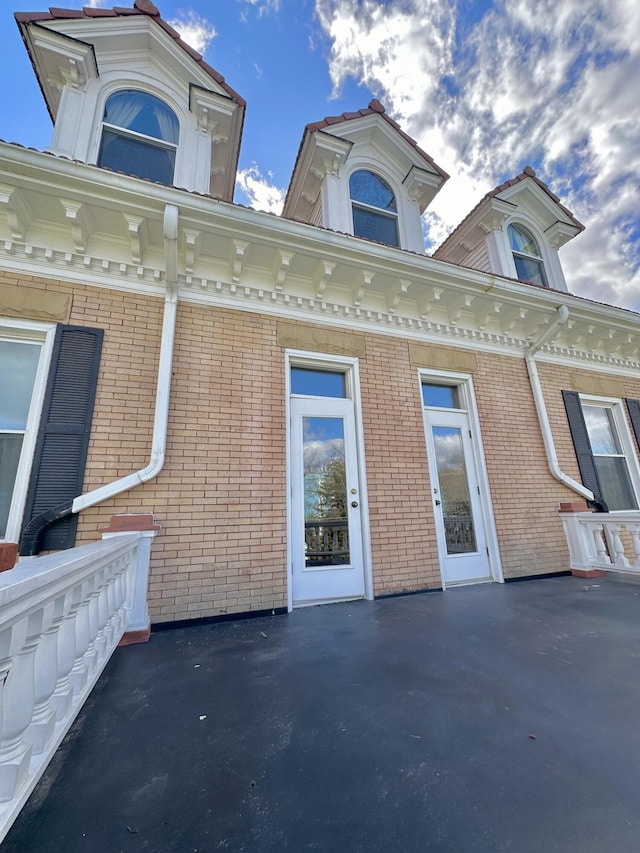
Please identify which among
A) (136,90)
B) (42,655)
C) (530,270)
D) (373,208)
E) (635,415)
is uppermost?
(136,90)

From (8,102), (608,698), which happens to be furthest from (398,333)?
(8,102)

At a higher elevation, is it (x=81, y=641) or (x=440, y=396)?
(x=440, y=396)

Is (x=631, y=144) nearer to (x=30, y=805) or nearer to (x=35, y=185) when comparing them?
(x=35, y=185)

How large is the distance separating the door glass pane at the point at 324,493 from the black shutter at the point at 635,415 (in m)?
4.77

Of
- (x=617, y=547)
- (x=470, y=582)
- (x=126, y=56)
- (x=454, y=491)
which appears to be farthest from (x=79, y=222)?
(x=617, y=547)

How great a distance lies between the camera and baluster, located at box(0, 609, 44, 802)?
82 cm

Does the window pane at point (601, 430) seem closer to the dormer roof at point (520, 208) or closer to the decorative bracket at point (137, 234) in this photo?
the dormer roof at point (520, 208)

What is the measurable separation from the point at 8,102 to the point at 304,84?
414 centimetres

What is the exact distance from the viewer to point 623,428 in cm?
512

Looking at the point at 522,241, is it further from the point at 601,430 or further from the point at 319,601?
the point at 319,601

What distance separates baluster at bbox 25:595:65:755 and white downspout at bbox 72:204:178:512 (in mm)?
1654

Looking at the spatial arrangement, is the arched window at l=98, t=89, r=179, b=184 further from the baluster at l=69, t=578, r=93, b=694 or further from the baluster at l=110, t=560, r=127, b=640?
the baluster at l=69, t=578, r=93, b=694

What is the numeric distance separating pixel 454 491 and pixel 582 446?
2.18 metres

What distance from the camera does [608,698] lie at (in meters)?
1.50
